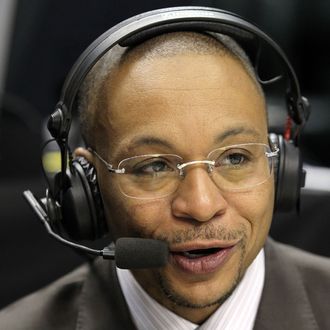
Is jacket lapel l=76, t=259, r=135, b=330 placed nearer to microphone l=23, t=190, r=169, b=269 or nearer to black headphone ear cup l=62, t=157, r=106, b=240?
black headphone ear cup l=62, t=157, r=106, b=240

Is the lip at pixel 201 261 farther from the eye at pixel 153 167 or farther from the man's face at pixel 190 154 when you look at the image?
the eye at pixel 153 167

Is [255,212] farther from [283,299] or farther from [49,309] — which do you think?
[49,309]

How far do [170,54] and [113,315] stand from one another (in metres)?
0.50

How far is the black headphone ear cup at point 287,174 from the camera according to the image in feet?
5.00

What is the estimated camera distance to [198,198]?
134 cm

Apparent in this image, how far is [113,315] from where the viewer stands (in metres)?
1.57

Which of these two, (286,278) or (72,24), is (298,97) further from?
(72,24)

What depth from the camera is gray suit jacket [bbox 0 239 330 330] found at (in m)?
1.54

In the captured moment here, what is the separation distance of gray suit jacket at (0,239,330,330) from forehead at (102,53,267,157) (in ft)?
1.03

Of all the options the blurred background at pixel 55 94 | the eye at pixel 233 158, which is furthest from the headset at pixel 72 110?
the blurred background at pixel 55 94

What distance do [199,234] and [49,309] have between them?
1.43 ft

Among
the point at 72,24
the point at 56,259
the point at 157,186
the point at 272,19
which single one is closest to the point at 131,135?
the point at 157,186

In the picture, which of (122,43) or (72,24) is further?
(72,24)

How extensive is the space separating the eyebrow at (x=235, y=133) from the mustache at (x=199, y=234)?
0.15m
